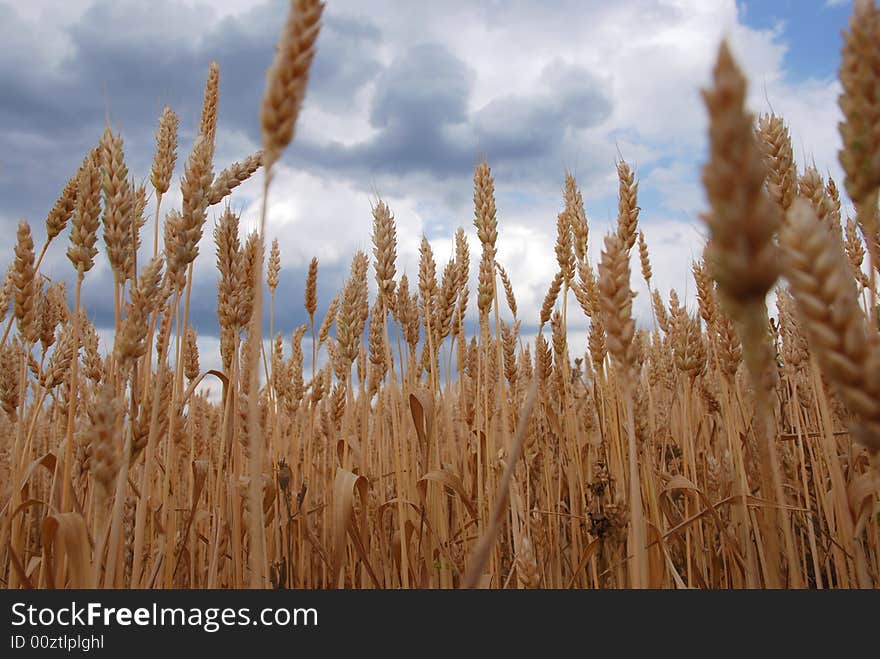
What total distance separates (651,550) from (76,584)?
1.79 metres

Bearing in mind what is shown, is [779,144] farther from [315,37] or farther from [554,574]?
[554,574]

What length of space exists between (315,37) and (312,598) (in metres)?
1.21

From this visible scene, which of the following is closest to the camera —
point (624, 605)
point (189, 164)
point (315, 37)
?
point (315, 37)

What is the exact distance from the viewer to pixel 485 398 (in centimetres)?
279

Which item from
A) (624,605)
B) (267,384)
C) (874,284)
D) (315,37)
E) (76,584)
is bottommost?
(624,605)

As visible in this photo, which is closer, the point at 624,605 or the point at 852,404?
the point at 852,404

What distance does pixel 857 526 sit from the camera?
1.75 metres

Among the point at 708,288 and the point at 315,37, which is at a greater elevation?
the point at 708,288

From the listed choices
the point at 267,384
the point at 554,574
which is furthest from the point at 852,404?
the point at 267,384

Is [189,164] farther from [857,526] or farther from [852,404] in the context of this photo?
[857,526]

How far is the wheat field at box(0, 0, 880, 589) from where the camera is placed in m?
0.81

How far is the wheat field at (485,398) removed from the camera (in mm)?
806

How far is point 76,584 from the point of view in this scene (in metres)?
1.45

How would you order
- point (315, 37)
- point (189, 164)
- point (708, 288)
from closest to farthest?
1. point (315, 37)
2. point (189, 164)
3. point (708, 288)
